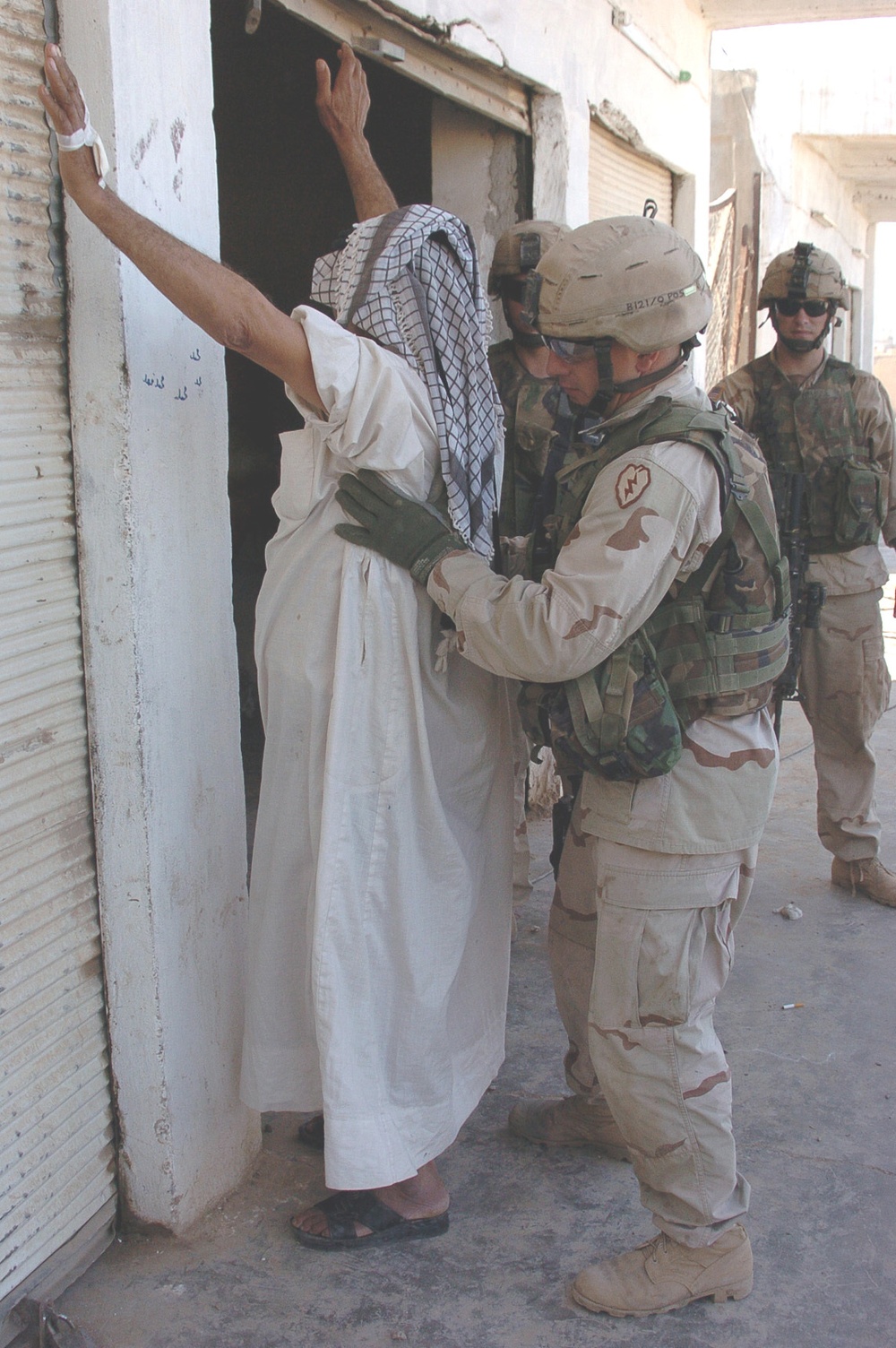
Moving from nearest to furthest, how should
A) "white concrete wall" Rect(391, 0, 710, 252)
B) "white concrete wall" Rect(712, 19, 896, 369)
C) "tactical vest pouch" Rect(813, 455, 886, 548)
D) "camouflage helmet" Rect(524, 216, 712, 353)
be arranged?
1. "camouflage helmet" Rect(524, 216, 712, 353)
2. "white concrete wall" Rect(391, 0, 710, 252)
3. "tactical vest pouch" Rect(813, 455, 886, 548)
4. "white concrete wall" Rect(712, 19, 896, 369)

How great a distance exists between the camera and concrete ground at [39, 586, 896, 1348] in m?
1.98

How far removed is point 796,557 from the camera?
3750mm

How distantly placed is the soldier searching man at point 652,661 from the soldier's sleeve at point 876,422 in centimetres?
199

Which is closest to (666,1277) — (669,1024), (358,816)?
(669,1024)

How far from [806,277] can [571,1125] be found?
273 cm

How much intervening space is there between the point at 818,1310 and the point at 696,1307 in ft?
0.71

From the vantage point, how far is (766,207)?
9453 mm

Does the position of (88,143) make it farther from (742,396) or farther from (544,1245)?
(742,396)

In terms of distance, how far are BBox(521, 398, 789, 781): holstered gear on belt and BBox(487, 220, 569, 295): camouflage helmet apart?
1.37 meters

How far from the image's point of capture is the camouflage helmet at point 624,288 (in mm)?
1843

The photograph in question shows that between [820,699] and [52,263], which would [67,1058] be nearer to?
[52,263]

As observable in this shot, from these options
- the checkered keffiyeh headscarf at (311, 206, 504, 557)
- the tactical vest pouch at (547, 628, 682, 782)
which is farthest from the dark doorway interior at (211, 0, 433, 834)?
the tactical vest pouch at (547, 628, 682, 782)

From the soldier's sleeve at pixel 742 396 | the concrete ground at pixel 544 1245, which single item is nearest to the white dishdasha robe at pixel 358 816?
the concrete ground at pixel 544 1245

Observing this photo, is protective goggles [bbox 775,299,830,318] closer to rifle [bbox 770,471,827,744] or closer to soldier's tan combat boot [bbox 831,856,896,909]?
rifle [bbox 770,471,827,744]
